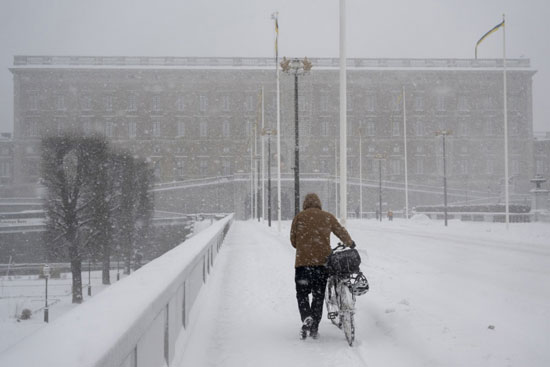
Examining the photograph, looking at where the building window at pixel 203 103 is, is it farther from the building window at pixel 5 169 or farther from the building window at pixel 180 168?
the building window at pixel 5 169

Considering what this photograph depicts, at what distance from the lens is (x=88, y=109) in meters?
82.1

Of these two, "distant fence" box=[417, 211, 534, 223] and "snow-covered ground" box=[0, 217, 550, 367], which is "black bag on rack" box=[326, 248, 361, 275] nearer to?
"snow-covered ground" box=[0, 217, 550, 367]

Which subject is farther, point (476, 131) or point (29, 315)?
point (476, 131)

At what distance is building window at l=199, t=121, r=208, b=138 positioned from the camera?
83000 mm

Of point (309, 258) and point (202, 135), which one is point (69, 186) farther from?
point (202, 135)

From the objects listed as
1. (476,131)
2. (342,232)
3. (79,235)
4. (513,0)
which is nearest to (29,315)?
(79,235)

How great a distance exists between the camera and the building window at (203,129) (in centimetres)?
8300

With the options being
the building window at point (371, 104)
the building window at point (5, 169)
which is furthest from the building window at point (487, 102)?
the building window at point (5, 169)

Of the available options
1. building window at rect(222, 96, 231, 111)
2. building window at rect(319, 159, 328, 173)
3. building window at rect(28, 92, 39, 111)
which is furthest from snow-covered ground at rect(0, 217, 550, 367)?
building window at rect(28, 92, 39, 111)

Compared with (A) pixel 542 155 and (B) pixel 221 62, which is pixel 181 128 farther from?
(A) pixel 542 155

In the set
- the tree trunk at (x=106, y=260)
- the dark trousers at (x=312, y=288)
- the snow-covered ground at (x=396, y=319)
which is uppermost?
the dark trousers at (x=312, y=288)

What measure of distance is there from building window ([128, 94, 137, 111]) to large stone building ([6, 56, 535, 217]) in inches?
6.2

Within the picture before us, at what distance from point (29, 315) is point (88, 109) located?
204ft

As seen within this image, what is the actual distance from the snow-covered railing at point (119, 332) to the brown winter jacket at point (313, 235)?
4.61ft
